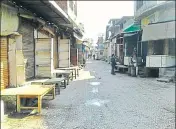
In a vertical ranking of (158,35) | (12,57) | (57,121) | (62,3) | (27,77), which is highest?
(62,3)

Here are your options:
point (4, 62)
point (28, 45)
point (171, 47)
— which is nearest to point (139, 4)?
point (171, 47)

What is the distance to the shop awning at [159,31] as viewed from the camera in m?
18.5

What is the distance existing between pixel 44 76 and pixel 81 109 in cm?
485

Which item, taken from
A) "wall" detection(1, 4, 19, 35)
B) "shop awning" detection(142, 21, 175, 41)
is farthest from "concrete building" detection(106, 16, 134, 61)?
"wall" detection(1, 4, 19, 35)

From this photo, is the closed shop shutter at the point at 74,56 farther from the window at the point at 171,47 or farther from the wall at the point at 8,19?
the wall at the point at 8,19

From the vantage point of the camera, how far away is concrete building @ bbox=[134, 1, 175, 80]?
62.3ft

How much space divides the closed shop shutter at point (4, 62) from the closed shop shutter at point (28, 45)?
74.7 inches

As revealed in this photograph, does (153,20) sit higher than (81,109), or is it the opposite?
(153,20)

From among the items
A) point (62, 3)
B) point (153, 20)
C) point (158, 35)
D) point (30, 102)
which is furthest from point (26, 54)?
point (62, 3)

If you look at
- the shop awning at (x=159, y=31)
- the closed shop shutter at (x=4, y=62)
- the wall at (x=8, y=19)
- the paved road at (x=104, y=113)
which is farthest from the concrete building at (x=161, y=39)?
the closed shop shutter at (x=4, y=62)

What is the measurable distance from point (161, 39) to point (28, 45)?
34.6 ft

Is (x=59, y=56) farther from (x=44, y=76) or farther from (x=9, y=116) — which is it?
(x=9, y=116)

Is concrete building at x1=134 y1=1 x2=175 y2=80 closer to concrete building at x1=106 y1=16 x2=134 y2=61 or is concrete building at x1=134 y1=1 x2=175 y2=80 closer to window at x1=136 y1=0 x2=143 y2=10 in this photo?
window at x1=136 y1=0 x2=143 y2=10

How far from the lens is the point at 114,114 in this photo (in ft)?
28.1
